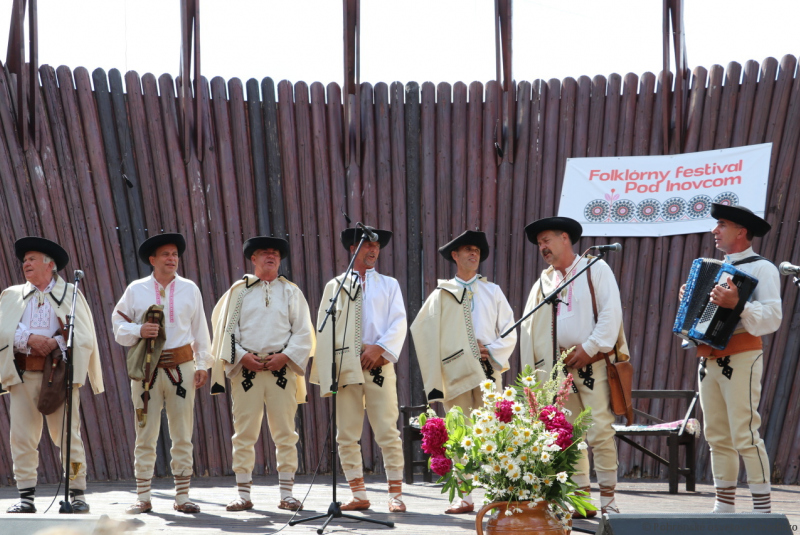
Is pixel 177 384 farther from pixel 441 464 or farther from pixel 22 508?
pixel 441 464

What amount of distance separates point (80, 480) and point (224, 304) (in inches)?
57.9

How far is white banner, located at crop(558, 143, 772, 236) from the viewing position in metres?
7.20

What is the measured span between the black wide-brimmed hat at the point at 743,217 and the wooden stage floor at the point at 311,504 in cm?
161

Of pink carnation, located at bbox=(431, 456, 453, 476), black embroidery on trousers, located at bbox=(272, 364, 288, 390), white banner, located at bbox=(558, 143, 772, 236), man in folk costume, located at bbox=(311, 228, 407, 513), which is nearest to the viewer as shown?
pink carnation, located at bbox=(431, 456, 453, 476)

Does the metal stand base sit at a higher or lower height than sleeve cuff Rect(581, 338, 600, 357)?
lower

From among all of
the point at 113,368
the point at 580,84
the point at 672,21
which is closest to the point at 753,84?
the point at 672,21

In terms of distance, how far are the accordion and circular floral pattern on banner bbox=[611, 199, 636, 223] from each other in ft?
9.21

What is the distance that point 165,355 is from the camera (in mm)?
5465

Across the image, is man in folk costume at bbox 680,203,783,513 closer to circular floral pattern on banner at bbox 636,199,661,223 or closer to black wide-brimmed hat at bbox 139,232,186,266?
circular floral pattern on banner at bbox 636,199,661,223

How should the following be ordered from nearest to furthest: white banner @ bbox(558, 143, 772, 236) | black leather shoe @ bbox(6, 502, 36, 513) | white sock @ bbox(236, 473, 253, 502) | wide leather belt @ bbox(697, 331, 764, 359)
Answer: wide leather belt @ bbox(697, 331, 764, 359), black leather shoe @ bbox(6, 502, 36, 513), white sock @ bbox(236, 473, 253, 502), white banner @ bbox(558, 143, 772, 236)

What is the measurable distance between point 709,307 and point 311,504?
2.91m

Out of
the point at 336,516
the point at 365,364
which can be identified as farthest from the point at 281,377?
the point at 336,516

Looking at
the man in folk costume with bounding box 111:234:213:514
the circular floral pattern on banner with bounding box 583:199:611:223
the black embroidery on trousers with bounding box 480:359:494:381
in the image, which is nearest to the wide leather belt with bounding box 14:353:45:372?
the man in folk costume with bounding box 111:234:213:514

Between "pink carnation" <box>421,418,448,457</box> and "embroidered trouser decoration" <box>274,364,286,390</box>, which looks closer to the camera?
"pink carnation" <box>421,418,448,457</box>
